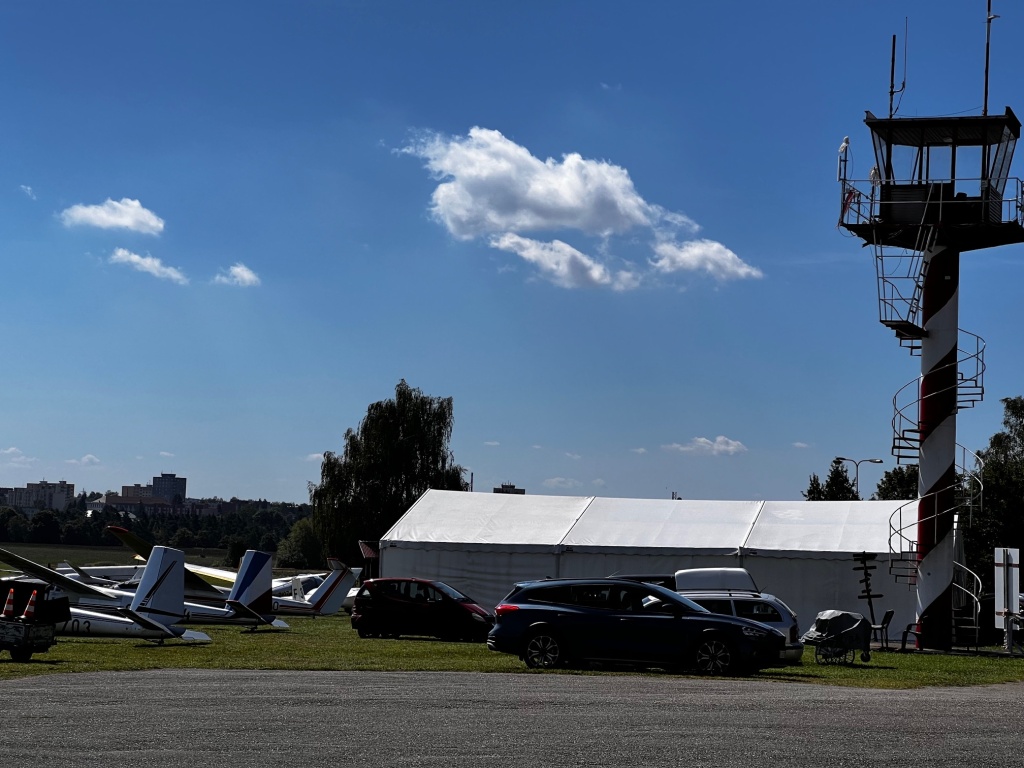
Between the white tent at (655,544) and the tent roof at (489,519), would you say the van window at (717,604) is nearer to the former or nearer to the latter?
the white tent at (655,544)

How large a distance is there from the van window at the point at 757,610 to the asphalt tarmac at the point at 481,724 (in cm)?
596

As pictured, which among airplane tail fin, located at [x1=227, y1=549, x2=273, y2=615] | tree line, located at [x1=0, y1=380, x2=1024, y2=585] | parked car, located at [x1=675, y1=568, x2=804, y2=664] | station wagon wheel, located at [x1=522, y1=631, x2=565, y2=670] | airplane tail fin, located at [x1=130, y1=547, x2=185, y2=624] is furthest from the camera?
tree line, located at [x1=0, y1=380, x2=1024, y2=585]

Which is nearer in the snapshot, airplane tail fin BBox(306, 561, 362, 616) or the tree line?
airplane tail fin BBox(306, 561, 362, 616)

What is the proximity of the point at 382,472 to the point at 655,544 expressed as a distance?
33.0m

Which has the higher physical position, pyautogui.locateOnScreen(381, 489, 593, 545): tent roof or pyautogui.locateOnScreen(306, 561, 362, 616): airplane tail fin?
pyautogui.locateOnScreen(381, 489, 593, 545): tent roof

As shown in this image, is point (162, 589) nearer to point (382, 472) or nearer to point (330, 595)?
point (330, 595)

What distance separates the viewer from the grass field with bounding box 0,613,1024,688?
17.2 meters

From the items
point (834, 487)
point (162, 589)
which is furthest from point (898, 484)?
point (162, 589)

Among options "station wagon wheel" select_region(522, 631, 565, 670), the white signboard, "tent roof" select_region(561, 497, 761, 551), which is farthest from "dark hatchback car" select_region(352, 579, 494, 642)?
the white signboard

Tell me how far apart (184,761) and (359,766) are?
1295 mm

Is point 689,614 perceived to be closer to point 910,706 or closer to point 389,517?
point 910,706

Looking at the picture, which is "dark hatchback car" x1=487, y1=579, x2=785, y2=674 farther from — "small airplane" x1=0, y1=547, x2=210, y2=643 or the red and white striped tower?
the red and white striped tower

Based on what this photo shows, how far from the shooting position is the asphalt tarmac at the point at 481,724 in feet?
29.6

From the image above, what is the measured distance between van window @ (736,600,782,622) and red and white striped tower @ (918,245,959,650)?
6.41 m
